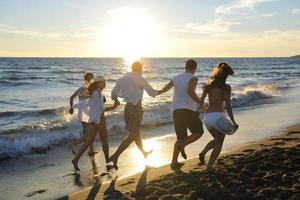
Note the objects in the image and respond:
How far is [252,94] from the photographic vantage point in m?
24.5

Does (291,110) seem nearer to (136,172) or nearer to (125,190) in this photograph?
(136,172)

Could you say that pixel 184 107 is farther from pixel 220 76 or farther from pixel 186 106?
pixel 220 76

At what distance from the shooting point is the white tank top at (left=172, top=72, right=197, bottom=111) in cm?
730

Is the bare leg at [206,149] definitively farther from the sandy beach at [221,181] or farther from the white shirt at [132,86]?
Answer: the white shirt at [132,86]

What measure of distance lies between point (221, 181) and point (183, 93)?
5.98 feet

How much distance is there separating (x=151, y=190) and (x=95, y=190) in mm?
964

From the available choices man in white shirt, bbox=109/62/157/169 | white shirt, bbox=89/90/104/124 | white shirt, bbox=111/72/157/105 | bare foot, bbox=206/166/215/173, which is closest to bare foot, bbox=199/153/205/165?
bare foot, bbox=206/166/215/173

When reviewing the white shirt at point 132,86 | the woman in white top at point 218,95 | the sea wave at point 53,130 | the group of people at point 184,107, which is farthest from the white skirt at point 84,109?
the woman in white top at point 218,95

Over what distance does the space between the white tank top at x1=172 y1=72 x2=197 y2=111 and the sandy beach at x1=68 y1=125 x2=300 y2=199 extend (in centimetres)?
106

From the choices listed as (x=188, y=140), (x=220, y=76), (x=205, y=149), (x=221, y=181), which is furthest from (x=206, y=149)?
(x=220, y=76)

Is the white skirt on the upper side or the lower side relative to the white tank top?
lower

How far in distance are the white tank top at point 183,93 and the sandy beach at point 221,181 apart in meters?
1.06

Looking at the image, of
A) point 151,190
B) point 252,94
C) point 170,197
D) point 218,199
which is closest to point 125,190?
point 151,190

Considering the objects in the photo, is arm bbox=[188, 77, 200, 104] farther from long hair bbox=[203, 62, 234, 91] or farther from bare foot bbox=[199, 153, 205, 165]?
bare foot bbox=[199, 153, 205, 165]
